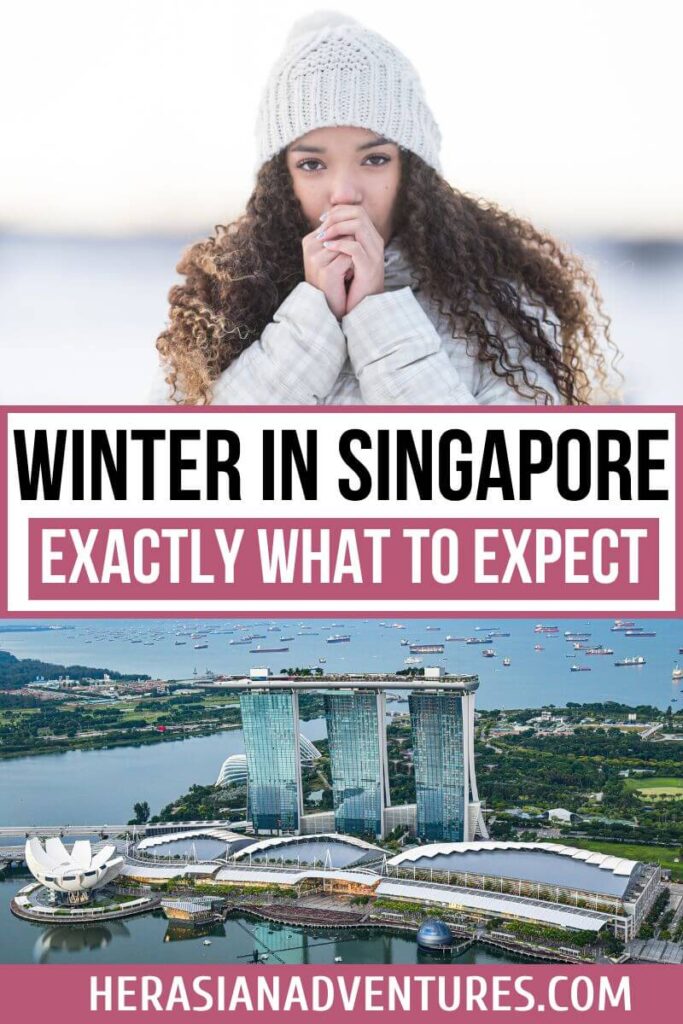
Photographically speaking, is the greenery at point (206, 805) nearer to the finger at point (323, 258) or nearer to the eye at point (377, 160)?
the finger at point (323, 258)

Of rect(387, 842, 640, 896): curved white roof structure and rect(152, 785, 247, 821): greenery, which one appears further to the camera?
rect(152, 785, 247, 821): greenery

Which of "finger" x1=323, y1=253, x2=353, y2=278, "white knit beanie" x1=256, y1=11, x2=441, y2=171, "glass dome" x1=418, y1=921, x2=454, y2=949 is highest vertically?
"white knit beanie" x1=256, y1=11, x2=441, y2=171

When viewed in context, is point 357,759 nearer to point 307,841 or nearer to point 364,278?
point 307,841

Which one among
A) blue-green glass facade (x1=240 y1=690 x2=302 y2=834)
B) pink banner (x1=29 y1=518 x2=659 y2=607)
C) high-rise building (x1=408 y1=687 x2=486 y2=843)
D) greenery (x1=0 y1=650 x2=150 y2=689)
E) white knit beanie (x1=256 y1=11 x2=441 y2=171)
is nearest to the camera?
white knit beanie (x1=256 y1=11 x2=441 y2=171)

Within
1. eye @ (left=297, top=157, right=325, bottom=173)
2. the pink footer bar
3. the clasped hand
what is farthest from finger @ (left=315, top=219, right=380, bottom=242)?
the pink footer bar

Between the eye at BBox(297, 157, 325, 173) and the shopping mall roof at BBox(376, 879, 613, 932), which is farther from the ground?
the eye at BBox(297, 157, 325, 173)

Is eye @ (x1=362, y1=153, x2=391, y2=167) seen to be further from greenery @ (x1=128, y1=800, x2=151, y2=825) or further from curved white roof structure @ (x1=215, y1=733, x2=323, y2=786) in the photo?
greenery @ (x1=128, y1=800, x2=151, y2=825)

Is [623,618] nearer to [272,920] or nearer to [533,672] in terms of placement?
[533,672]
